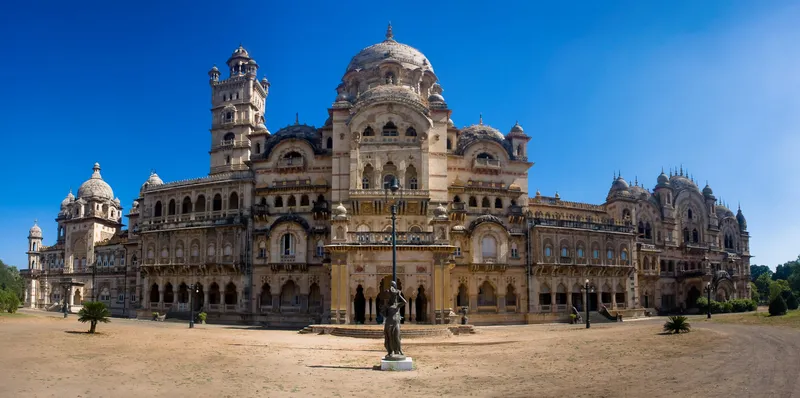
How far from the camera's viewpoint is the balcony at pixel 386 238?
40438mm

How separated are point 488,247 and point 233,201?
894 inches

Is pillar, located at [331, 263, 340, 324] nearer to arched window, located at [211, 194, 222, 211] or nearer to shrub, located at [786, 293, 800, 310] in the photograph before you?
arched window, located at [211, 194, 222, 211]

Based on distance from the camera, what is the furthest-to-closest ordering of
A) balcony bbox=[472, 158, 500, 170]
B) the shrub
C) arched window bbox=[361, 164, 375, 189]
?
1. balcony bbox=[472, 158, 500, 170]
2. arched window bbox=[361, 164, 375, 189]
3. the shrub

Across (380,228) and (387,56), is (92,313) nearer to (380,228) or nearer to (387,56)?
(380,228)

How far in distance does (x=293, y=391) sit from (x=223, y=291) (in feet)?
124

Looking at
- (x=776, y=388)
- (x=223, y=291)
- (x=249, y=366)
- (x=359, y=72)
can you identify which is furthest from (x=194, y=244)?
(x=776, y=388)

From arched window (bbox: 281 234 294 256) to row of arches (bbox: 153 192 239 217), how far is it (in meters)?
6.34

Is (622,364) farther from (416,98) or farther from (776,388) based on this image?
(416,98)

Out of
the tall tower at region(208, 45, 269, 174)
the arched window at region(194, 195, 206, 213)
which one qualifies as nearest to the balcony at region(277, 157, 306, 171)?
the arched window at region(194, 195, 206, 213)

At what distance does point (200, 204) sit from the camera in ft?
188

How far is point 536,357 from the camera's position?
81.6 feet

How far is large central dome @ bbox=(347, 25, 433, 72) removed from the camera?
58.1 metres

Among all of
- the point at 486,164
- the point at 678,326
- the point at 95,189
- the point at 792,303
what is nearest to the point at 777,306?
the point at 792,303

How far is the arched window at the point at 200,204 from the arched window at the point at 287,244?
10.4m
